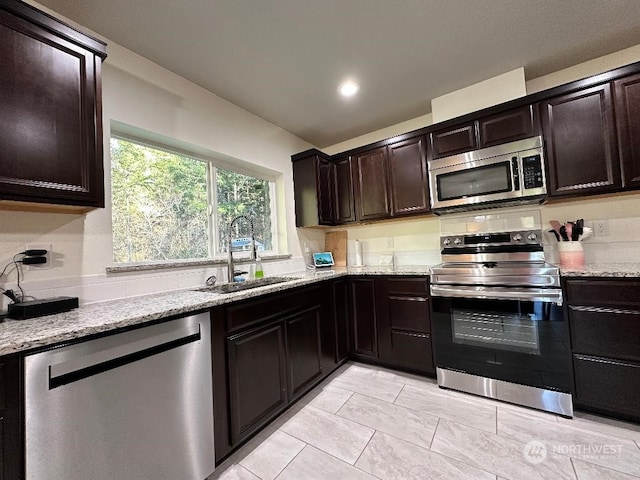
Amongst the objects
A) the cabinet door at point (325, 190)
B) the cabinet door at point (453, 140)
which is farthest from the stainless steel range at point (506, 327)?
the cabinet door at point (325, 190)

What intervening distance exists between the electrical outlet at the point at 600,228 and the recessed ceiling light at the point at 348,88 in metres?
2.23

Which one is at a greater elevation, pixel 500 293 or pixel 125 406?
pixel 500 293

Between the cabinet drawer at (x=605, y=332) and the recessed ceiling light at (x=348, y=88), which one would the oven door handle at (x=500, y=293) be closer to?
the cabinet drawer at (x=605, y=332)

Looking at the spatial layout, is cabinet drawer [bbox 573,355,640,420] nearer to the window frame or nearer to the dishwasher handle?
the dishwasher handle

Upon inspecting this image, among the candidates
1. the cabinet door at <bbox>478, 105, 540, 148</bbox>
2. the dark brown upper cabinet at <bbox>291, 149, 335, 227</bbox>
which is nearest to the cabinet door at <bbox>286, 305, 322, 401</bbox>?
the dark brown upper cabinet at <bbox>291, 149, 335, 227</bbox>

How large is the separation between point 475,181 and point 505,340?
1277 millimetres

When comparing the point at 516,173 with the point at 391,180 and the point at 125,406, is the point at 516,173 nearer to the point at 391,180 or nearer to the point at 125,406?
the point at 391,180

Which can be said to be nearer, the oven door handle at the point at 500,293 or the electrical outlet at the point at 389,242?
the oven door handle at the point at 500,293

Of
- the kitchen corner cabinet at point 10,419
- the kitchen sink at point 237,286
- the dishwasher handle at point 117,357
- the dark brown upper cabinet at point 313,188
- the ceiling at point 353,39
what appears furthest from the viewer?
the dark brown upper cabinet at point 313,188

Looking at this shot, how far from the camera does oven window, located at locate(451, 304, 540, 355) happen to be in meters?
1.85

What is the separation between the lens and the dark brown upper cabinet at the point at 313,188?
302 cm

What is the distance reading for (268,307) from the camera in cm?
175

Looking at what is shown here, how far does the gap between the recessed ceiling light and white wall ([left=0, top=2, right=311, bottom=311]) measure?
2.91 ft

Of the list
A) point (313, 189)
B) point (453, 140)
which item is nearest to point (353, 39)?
point (453, 140)
